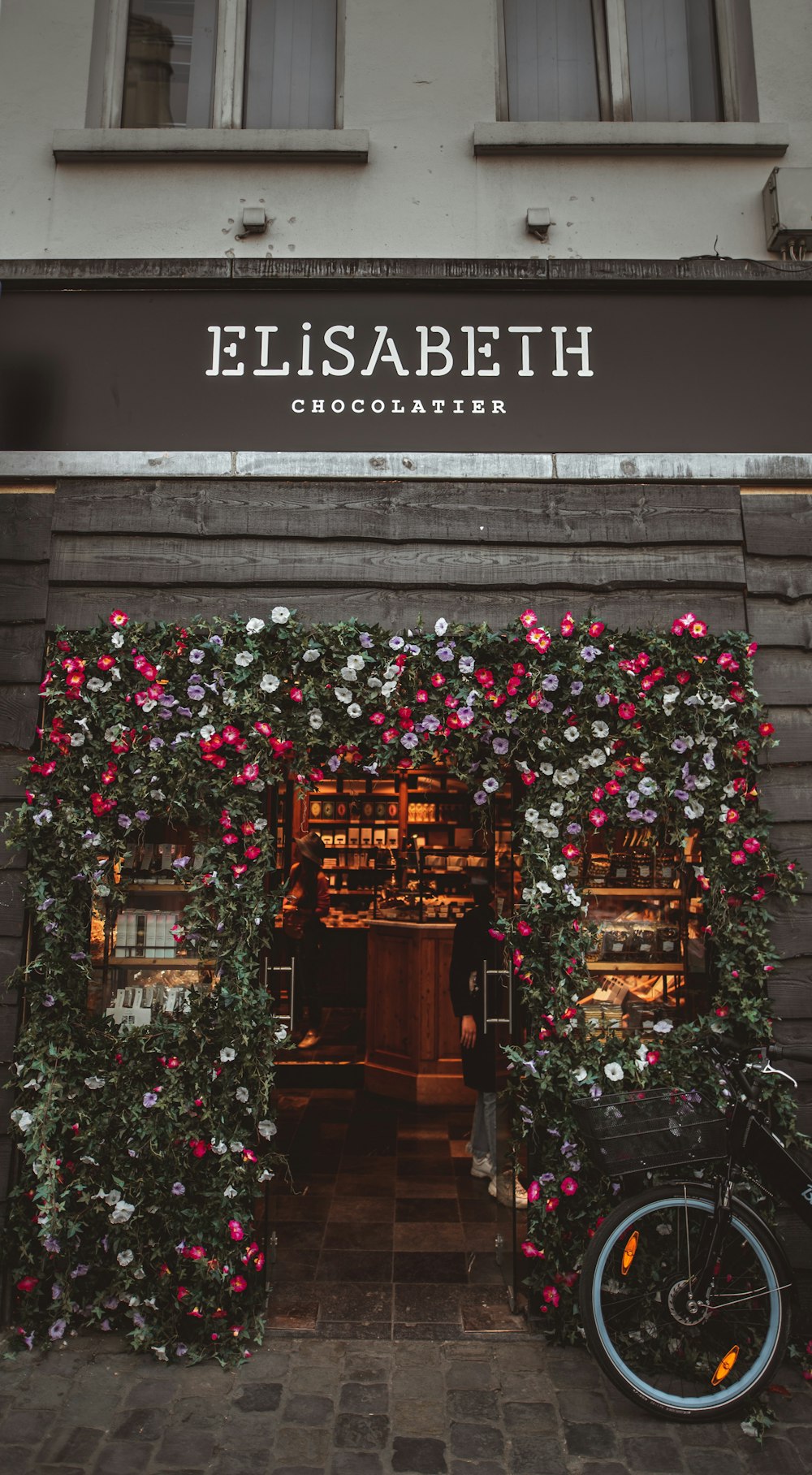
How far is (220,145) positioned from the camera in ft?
14.2

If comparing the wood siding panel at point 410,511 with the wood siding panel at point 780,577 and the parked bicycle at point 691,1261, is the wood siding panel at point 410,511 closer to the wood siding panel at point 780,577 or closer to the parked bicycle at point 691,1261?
the wood siding panel at point 780,577

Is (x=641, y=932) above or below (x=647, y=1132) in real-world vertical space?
above

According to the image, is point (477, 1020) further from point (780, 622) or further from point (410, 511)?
point (410, 511)

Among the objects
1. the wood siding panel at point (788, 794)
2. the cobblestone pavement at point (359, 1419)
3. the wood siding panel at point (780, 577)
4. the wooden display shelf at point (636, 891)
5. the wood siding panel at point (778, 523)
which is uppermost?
the wood siding panel at point (778, 523)

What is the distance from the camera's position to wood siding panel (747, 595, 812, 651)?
4.09 m

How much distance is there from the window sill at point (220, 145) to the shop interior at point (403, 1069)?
3253 millimetres

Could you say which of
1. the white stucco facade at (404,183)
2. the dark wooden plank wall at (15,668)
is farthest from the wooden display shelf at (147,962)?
the white stucco facade at (404,183)

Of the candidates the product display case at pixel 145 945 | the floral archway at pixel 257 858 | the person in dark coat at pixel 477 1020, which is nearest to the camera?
the floral archway at pixel 257 858

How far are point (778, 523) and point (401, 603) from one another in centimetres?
188

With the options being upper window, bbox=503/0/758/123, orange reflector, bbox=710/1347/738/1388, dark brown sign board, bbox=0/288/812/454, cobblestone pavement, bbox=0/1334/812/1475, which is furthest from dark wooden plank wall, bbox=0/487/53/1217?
upper window, bbox=503/0/758/123

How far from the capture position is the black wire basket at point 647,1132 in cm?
321

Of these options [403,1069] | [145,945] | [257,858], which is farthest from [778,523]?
[403,1069]

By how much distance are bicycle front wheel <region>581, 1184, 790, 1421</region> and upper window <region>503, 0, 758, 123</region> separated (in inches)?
211

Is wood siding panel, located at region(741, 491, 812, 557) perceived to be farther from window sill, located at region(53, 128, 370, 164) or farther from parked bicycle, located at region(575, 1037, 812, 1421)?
window sill, located at region(53, 128, 370, 164)
